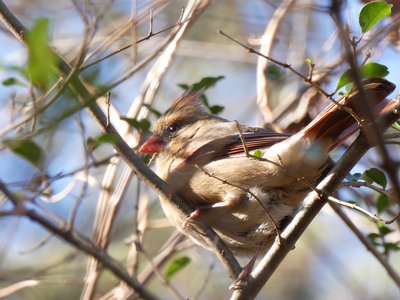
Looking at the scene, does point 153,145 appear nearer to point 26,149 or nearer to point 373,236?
point 373,236

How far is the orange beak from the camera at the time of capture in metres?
3.98

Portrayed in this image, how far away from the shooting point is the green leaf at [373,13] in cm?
260

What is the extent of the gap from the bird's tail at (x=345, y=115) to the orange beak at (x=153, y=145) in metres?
1.18

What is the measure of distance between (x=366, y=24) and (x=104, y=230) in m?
1.79

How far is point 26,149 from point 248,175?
1.57 metres

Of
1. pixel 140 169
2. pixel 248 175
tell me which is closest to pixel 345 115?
pixel 248 175

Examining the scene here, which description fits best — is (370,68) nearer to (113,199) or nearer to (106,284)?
(113,199)

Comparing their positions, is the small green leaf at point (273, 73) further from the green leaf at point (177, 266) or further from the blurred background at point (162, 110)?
the green leaf at point (177, 266)

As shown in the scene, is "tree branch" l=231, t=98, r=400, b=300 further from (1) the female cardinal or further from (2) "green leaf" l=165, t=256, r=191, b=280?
(2) "green leaf" l=165, t=256, r=191, b=280

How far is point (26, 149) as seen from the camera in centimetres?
202

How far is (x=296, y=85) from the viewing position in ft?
17.0

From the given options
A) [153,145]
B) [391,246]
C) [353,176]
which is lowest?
[391,246]

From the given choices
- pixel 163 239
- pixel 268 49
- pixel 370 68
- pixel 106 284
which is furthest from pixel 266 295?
pixel 370 68

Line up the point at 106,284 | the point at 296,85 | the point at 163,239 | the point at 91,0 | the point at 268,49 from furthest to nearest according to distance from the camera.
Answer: the point at 163,239
the point at 106,284
the point at 296,85
the point at 268,49
the point at 91,0
